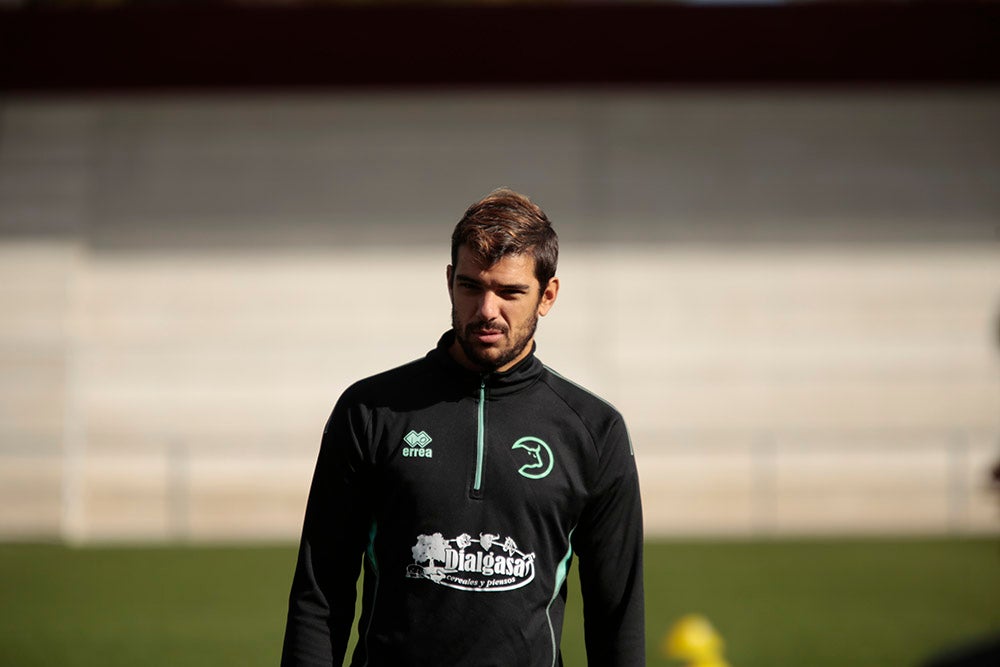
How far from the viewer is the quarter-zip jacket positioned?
135 inches

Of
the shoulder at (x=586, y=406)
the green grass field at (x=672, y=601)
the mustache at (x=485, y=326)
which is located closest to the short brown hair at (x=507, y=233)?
the mustache at (x=485, y=326)

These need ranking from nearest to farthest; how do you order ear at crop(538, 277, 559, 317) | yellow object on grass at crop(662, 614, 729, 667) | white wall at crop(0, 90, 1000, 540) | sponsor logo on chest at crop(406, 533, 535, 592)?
sponsor logo on chest at crop(406, 533, 535, 592)
ear at crop(538, 277, 559, 317)
yellow object on grass at crop(662, 614, 729, 667)
white wall at crop(0, 90, 1000, 540)

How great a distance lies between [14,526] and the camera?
1812 centimetres

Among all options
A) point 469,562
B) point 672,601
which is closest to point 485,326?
point 469,562

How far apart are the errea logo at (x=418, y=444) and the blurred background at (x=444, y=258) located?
585 inches

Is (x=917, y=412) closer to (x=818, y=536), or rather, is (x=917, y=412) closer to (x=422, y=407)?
(x=818, y=536)

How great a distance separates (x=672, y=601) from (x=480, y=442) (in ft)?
27.9

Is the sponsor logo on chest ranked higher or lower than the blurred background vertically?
lower

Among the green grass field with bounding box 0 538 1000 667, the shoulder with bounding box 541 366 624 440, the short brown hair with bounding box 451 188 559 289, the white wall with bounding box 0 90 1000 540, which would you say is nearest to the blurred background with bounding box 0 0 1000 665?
the white wall with bounding box 0 90 1000 540

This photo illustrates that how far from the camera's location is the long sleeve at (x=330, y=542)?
354 cm

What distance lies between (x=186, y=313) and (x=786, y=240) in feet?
28.1

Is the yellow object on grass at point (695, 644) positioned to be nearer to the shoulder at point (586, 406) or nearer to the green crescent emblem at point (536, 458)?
the shoulder at point (586, 406)

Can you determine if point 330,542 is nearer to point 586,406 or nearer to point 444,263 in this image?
point 586,406

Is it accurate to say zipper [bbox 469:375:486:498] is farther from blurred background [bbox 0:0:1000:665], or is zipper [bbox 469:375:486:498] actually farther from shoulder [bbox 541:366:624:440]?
blurred background [bbox 0:0:1000:665]
